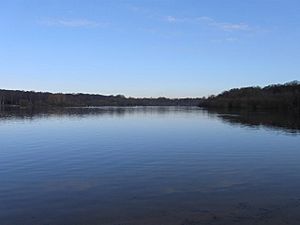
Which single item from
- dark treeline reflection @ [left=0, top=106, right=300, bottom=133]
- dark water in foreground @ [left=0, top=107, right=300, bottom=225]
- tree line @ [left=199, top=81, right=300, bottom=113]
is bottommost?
dark water in foreground @ [left=0, top=107, right=300, bottom=225]

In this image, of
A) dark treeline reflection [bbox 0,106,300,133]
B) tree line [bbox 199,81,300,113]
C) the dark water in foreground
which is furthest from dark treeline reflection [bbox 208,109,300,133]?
tree line [bbox 199,81,300,113]

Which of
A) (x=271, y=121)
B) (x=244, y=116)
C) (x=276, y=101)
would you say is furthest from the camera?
(x=276, y=101)

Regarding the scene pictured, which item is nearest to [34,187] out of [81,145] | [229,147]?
[81,145]

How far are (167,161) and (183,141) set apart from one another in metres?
12.0

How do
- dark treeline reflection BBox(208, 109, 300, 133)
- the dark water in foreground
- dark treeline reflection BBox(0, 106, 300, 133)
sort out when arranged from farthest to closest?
dark treeline reflection BBox(0, 106, 300, 133) < dark treeline reflection BBox(208, 109, 300, 133) < the dark water in foreground

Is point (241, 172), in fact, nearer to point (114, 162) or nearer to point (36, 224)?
point (114, 162)

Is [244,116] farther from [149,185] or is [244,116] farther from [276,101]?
[149,185]

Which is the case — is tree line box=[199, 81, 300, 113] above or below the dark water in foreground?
above

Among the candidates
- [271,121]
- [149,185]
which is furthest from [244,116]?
[149,185]

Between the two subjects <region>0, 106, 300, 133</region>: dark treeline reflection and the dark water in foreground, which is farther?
<region>0, 106, 300, 133</region>: dark treeline reflection

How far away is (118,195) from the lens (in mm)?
15820

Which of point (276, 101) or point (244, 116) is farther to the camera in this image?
point (276, 101)

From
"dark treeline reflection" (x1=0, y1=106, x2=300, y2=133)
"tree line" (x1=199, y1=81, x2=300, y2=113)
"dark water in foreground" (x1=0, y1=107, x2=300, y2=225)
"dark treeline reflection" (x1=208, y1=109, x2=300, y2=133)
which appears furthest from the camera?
"tree line" (x1=199, y1=81, x2=300, y2=113)

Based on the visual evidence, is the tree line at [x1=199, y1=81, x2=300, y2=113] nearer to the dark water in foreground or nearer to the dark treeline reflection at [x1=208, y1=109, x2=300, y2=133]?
the dark treeline reflection at [x1=208, y1=109, x2=300, y2=133]
